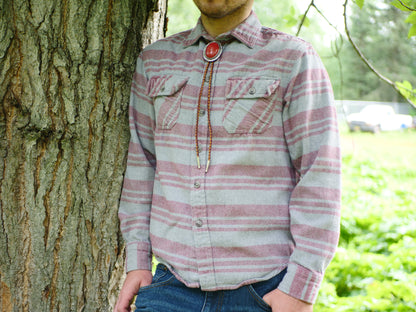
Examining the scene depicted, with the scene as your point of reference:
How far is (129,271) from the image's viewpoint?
68.5 inches

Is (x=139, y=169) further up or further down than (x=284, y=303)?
further up

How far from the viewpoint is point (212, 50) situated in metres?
1.61

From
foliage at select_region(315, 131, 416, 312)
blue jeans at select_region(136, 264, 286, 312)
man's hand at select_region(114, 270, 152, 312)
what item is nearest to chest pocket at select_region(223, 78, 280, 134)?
blue jeans at select_region(136, 264, 286, 312)

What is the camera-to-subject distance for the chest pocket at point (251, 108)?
1.50 m

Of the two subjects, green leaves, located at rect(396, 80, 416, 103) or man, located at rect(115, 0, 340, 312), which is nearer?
man, located at rect(115, 0, 340, 312)

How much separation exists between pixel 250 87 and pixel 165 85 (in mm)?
323

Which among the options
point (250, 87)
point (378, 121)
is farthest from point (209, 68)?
point (378, 121)

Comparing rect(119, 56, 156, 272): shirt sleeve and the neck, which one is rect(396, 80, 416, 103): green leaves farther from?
rect(119, 56, 156, 272): shirt sleeve

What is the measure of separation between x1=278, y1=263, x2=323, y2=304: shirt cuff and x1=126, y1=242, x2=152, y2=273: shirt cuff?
0.56 metres

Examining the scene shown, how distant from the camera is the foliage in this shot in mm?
3105

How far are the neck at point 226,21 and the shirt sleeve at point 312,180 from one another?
0.28 meters

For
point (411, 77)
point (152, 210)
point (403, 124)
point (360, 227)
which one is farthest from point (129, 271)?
point (411, 77)

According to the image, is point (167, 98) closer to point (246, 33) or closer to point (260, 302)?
point (246, 33)

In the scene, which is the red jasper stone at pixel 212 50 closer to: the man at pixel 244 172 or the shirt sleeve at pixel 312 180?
the man at pixel 244 172
